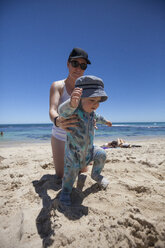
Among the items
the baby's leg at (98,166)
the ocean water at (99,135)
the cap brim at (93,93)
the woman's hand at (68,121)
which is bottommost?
the ocean water at (99,135)

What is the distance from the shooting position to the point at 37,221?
130 cm

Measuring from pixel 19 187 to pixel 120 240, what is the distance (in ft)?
5.03

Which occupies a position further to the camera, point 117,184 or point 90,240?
point 117,184

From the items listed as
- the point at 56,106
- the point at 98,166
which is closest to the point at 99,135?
the point at 56,106

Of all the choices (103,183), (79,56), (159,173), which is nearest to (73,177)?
(103,183)

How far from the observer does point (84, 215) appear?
1.32 metres

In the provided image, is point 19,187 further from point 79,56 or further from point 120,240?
point 79,56

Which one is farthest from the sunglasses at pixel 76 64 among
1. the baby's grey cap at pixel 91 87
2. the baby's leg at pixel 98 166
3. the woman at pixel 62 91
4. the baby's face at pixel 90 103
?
the baby's leg at pixel 98 166

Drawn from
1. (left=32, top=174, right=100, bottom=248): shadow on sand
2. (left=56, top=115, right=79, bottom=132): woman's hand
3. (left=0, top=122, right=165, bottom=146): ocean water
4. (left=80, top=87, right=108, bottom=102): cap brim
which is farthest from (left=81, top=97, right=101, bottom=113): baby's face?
(left=0, top=122, right=165, bottom=146): ocean water

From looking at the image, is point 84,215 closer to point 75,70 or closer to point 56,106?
point 56,106

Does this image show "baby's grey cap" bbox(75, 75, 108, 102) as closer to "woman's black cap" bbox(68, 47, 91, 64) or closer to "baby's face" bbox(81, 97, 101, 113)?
"baby's face" bbox(81, 97, 101, 113)

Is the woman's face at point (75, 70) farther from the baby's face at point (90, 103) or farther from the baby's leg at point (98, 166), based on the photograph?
the baby's leg at point (98, 166)

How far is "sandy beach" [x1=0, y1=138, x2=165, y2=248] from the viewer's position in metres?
1.06

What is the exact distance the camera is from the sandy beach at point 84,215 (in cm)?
106
